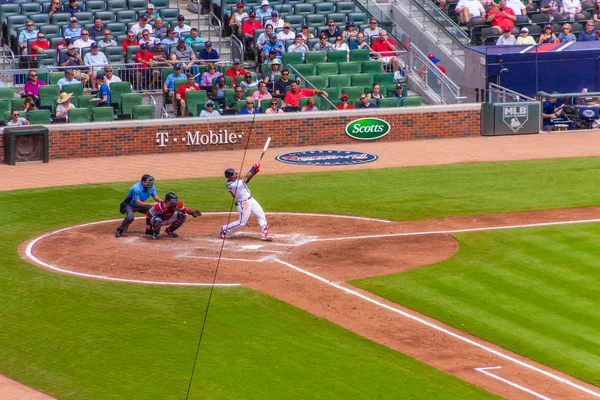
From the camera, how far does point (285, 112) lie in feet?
97.0

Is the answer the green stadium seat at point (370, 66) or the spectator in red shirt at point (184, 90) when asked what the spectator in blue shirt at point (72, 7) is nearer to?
the spectator in red shirt at point (184, 90)

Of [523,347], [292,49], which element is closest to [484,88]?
[292,49]

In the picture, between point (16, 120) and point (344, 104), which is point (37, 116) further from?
point (344, 104)

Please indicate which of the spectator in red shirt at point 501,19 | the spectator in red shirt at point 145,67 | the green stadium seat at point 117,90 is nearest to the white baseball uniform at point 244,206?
the green stadium seat at point 117,90

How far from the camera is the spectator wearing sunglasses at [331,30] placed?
3400 centimetres

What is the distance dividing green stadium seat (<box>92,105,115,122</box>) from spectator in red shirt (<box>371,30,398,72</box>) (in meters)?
9.33

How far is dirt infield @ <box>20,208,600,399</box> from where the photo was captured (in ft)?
47.3

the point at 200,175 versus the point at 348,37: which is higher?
the point at 348,37

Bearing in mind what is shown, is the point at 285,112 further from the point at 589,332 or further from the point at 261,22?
the point at 589,332

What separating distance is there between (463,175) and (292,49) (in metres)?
8.68

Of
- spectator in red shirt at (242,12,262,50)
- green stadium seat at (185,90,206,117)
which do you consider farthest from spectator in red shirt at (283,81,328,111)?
spectator in red shirt at (242,12,262,50)

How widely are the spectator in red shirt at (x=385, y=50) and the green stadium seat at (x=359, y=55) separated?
67cm

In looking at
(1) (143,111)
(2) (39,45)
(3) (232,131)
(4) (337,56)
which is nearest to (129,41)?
(2) (39,45)

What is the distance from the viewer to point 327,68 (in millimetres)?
32312
